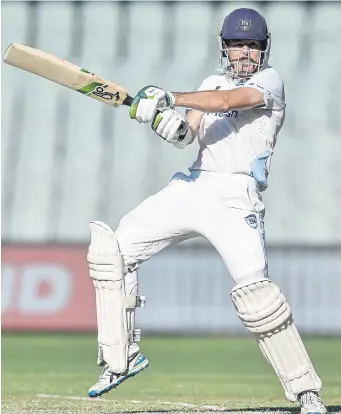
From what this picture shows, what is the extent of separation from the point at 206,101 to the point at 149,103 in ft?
0.75

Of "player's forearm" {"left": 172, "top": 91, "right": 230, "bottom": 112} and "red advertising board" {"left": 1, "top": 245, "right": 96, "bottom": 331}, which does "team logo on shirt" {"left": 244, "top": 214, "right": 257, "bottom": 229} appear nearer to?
"player's forearm" {"left": 172, "top": 91, "right": 230, "bottom": 112}

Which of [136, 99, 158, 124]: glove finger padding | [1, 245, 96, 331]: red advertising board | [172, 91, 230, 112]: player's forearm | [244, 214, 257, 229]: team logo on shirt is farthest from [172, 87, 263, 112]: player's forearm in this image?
[1, 245, 96, 331]: red advertising board

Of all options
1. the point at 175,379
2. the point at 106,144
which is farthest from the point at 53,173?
the point at 175,379

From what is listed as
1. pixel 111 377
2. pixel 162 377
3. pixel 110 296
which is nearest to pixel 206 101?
pixel 110 296

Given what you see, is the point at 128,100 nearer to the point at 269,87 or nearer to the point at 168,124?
the point at 168,124

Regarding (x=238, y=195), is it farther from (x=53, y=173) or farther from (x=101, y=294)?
(x=53, y=173)

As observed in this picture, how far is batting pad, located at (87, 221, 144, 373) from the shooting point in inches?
177

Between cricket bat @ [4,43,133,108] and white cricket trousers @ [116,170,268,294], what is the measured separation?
0.44m

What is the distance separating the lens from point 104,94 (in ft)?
15.1

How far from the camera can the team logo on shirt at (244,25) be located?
181 inches

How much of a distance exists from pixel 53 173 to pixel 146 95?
10.2 metres

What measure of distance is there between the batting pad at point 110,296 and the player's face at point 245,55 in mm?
854

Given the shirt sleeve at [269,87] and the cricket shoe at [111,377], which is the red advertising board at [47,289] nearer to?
the cricket shoe at [111,377]

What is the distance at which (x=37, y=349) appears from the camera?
9.90 metres
